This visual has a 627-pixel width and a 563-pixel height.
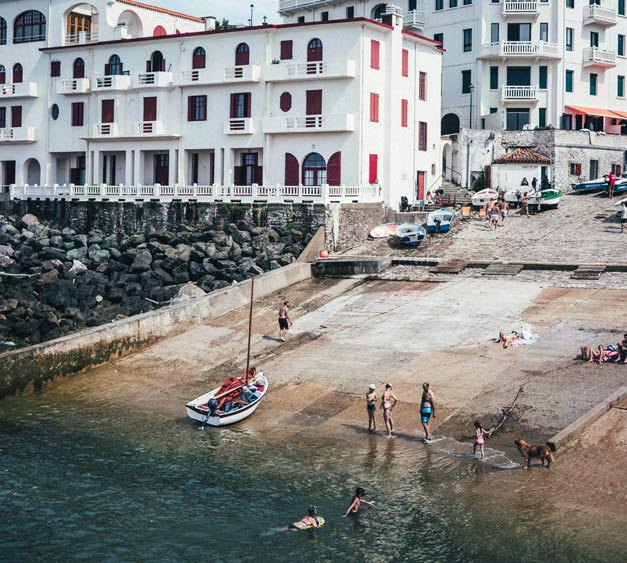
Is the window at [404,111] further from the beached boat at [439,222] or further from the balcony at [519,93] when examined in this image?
the balcony at [519,93]

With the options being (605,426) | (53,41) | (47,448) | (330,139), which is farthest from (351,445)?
(53,41)

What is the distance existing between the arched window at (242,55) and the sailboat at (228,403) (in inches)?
1130

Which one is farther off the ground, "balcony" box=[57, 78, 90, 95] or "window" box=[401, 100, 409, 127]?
"balcony" box=[57, 78, 90, 95]

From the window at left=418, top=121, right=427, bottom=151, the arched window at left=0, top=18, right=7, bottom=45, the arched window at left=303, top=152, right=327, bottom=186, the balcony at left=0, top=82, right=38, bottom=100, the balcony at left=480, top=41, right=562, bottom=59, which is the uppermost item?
the arched window at left=0, top=18, right=7, bottom=45

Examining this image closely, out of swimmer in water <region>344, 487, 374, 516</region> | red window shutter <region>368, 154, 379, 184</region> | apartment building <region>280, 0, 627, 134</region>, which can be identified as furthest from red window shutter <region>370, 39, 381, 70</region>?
swimmer in water <region>344, 487, 374, 516</region>

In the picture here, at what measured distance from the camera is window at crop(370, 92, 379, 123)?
4919 centimetres

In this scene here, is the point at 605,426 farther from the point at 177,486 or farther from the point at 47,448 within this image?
the point at 47,448

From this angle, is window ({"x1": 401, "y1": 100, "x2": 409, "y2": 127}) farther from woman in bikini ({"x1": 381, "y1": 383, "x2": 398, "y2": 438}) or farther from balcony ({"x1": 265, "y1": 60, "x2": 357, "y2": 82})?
woman in bikini ({"x1": 381, "y1": 383, "x2": 398, "y2": 438})

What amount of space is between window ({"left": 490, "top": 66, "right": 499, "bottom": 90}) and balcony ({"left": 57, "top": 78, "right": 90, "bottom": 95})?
2651cm

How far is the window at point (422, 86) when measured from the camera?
53.0m

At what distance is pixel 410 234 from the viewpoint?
43.2 metres

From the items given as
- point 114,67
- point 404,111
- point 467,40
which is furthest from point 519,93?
point 114,67

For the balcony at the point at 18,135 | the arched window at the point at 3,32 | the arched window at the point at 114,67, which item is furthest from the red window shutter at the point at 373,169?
the arched window at the point at 3,32

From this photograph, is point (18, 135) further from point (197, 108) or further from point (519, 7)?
point (519, 7)
